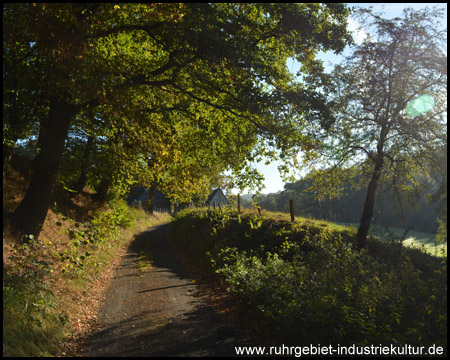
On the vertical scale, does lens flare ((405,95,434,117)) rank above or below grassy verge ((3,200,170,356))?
above

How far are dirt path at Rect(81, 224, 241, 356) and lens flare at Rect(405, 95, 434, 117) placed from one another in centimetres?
1448

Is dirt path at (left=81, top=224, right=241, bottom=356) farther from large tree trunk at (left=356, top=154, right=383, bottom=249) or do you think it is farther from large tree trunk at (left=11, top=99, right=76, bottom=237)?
large tree trunk at (left=356, top=154, right=383, bottom=249)

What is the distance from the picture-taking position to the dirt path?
20.8 feet

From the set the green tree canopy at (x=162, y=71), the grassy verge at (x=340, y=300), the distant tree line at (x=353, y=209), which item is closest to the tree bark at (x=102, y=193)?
the green tree canopy at (x=162, y=71)

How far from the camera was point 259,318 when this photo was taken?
793 centimetres

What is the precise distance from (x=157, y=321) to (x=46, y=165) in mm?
6319

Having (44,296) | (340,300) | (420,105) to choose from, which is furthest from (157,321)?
(420,105)

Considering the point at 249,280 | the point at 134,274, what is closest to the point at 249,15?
the point at 249,280

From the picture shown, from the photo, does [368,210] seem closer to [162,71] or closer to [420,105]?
[420,105]

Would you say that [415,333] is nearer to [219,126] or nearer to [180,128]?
[219,126]

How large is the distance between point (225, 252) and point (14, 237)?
26.8ft

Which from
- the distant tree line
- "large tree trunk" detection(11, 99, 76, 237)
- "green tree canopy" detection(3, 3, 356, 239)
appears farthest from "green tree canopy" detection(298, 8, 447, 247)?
the distant tree line

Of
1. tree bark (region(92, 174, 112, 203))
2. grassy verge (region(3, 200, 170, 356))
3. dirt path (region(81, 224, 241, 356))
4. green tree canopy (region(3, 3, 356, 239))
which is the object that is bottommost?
dirt path (region(81, 224, 241, 356))

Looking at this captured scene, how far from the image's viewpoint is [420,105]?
1630cm
